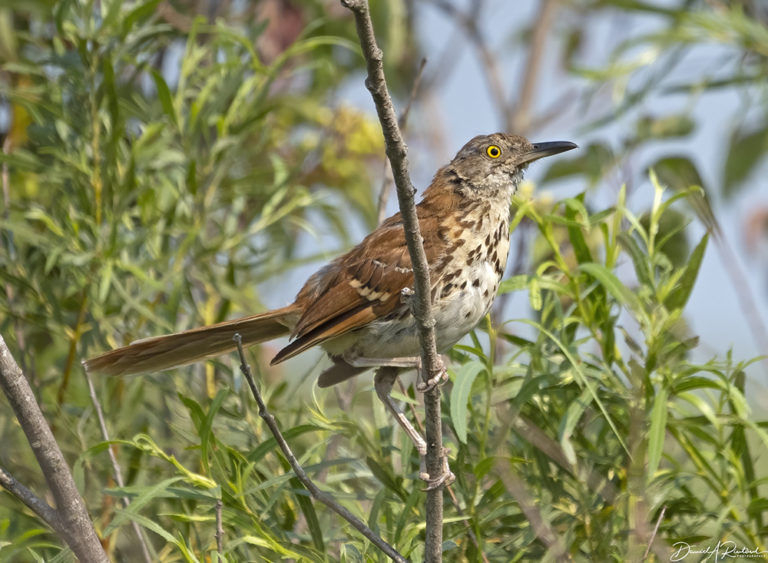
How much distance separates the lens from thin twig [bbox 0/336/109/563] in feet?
6.54

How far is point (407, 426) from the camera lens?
274 cm

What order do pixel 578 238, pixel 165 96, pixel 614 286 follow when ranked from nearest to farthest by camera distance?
1. pixel 614 286
2. pixel 578 238
3. pixel 165 96

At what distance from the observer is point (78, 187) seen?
327 centimetres

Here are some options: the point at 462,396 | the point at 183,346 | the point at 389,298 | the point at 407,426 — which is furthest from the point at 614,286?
the point at 183,346

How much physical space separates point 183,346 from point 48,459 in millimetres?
1018

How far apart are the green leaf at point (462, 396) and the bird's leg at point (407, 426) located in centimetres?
7

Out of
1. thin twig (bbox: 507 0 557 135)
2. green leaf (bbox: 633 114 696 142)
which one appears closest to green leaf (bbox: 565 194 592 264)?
green leaf (bbox: 633 114 696 142)

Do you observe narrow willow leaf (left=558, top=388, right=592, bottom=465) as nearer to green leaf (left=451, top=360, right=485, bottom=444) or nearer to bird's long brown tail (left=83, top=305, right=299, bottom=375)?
green leaf (left=451, top=360, right=485, bottom=444)

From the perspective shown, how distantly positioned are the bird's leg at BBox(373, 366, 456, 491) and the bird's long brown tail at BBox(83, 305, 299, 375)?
1.22 feet

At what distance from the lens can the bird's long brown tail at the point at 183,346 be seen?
9.53 feet

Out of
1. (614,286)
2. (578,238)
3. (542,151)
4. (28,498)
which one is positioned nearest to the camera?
(28,498)

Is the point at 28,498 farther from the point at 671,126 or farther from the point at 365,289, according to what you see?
the point at 671,126

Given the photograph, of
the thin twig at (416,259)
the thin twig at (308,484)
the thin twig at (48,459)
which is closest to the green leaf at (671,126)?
the thin twig at (416,259)

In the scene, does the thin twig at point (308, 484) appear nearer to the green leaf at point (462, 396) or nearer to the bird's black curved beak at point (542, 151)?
the green leaf at point (462, 396)
